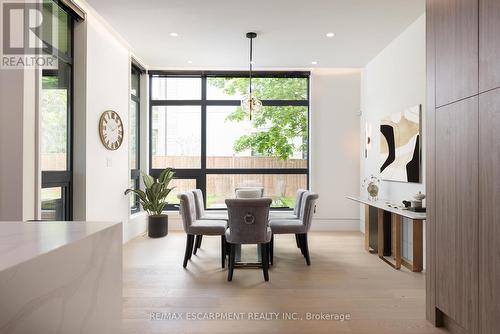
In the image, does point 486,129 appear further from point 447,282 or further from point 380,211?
point 380,211

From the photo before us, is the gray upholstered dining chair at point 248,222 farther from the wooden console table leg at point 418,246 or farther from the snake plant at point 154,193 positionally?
the snake plant at point 154,193

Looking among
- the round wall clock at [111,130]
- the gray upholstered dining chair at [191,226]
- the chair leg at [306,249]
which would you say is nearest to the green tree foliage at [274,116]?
the round wall clock at [111,130]

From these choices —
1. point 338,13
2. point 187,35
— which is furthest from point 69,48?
point 338,13

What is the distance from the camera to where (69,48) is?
3.70m

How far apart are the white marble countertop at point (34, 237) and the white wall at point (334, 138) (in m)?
5.23

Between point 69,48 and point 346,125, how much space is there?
15.2ft

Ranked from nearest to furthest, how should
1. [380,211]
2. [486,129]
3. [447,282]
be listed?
[486,129], [447,282], [380,211]

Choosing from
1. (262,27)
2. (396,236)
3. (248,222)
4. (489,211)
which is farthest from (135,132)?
(489,211)

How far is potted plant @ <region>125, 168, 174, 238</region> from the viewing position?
516 centimetres

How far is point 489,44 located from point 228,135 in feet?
15.5

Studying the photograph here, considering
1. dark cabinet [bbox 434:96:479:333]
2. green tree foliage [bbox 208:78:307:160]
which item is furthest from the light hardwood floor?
green tree foliage [bbox 208:78:307:160]

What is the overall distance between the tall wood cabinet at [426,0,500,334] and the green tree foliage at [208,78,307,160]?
12.1 feet

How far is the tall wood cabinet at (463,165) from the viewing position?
177 centimetres

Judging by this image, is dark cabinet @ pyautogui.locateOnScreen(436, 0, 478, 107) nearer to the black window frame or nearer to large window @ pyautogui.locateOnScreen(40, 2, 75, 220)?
large window @ pyautogui.locateOnScreen(40, 2, 75, 220)
